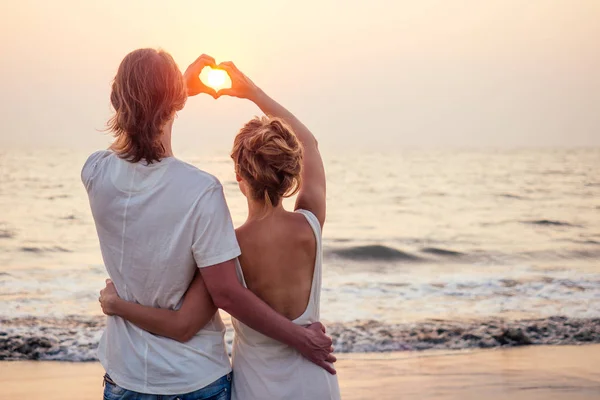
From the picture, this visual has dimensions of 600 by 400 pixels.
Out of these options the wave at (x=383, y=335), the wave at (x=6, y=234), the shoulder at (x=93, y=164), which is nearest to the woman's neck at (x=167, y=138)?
the shoulder at (x=93, y=164)

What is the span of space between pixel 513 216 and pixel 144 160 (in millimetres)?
17606

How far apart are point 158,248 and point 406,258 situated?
11.5 m

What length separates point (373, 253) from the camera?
1348 centimetres

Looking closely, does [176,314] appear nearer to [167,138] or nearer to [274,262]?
[274,262]

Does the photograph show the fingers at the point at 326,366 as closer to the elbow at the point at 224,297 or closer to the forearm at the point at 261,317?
the forearm at the point at 261,317

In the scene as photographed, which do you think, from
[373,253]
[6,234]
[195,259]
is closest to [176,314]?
[195,259]

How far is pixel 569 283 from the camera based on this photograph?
33.9 ft

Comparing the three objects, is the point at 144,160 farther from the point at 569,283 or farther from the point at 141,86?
the point at 569,283

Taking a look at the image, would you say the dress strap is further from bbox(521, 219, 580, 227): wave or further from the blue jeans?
bbox(521, 219, 580, 227): wave

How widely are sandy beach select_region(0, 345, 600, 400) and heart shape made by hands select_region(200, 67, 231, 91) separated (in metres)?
3.01

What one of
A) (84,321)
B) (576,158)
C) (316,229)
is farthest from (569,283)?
(576,158)

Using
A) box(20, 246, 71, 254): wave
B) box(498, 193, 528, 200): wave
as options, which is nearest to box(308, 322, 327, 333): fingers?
box(20, 246, 71, 254): wave

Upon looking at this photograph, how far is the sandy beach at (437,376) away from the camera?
4902 mm

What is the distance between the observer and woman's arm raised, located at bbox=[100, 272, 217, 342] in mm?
2031
